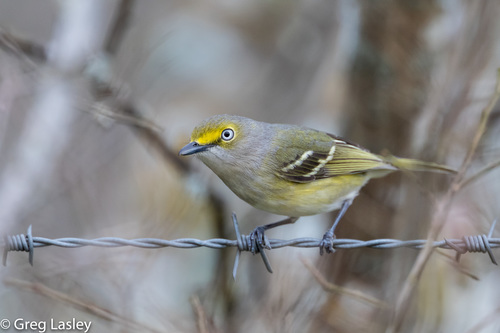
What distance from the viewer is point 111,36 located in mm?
6703

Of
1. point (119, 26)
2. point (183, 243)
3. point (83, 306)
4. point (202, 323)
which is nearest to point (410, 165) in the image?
point (183, 243)

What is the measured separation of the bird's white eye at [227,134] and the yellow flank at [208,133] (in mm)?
24

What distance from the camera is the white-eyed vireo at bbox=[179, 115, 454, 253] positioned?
14.4 ft

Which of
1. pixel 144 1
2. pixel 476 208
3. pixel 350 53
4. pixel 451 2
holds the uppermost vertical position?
pixel 144 1

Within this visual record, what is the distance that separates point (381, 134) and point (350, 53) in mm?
1261

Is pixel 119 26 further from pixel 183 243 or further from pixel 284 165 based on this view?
pixel 183 243

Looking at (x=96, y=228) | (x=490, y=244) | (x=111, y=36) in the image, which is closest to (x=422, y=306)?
(x=490, y=244)

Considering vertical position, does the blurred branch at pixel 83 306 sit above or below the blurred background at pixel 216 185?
below

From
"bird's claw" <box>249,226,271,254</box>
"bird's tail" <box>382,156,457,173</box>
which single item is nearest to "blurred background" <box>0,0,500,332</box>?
"bird's tail" <box>382,156,457,173</box>

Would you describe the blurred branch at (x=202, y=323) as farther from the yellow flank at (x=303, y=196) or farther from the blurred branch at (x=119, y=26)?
the blurred branch at (x=119, y=26)

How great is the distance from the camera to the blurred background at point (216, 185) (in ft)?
13.6

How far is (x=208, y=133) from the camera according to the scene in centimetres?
429

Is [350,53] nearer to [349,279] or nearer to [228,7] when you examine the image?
[349,279]

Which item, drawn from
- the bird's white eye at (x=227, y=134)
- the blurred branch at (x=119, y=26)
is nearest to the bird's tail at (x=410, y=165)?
the bird's white eye at (x=227, y=134)
